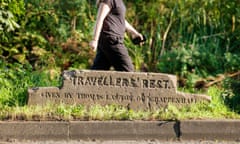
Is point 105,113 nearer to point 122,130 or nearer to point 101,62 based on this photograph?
point 122,130

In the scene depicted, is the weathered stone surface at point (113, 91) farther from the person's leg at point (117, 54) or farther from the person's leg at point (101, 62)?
the person's leg at point (101, 62)

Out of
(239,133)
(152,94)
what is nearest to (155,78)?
(152,94)

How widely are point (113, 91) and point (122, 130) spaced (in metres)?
0.75

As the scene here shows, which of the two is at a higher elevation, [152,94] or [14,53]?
[14,53]

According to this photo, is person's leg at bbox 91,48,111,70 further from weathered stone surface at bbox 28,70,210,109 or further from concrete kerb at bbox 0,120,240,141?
concrete kerb at bbox 0,120,240,141

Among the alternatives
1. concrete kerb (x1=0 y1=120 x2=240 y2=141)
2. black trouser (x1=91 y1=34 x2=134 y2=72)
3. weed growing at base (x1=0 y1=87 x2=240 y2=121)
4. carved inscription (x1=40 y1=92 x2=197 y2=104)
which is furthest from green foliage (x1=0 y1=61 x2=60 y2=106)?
black trouser (x1=91 y1=34 x2=134 y2=72)

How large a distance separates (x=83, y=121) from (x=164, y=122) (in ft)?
3.09

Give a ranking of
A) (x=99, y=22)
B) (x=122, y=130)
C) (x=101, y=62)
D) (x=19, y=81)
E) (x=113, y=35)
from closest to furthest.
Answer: (x=122, y=130)
(x=99, y=22)
(x=113, y=35)
(x=101, y=62)
(x=19, y=81)

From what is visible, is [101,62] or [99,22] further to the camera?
[101,62]

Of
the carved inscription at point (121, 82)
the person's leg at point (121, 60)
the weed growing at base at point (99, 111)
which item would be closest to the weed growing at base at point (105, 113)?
the weed growing at base at point (99, 111)

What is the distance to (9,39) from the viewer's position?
1034cm

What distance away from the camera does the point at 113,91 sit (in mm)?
7617

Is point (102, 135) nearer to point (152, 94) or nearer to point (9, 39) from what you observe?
point (152, 94)

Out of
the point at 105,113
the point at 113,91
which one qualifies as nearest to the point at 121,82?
the point at 113,91
